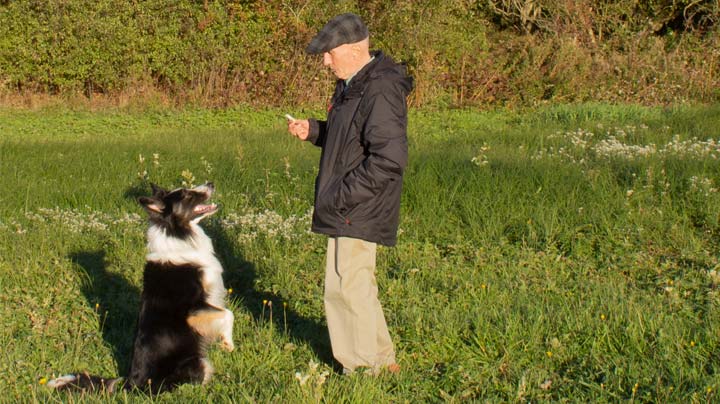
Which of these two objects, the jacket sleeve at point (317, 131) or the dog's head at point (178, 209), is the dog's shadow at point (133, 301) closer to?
the dog's head at point (178, 209)

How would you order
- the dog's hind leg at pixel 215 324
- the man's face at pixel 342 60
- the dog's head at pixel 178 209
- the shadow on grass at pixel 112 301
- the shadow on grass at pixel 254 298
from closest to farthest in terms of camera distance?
the man's face at pixel 342 60 < the dog's hind leg at pixel 215 324 < the dog's head at pixel 178 209 < the shadow on grass at pixel 254 298 < the shadow on grass at pixel 112 301

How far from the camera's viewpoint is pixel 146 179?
888 cm

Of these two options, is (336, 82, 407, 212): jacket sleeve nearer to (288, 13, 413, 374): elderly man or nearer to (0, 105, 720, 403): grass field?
(288, 13, 413, 374): elderly man

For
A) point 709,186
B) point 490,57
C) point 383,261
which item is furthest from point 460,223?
point 490,57

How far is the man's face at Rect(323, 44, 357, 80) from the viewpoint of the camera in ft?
13.2

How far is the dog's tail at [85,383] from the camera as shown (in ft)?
14.0

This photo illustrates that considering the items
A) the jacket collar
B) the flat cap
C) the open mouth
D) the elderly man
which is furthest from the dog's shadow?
the flat cap

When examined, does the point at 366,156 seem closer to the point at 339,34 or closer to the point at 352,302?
the point at 339,34

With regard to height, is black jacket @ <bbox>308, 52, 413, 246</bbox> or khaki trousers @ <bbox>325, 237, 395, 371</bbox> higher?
black jacket @ <bbox>308, 52, 413, 246</bbox>

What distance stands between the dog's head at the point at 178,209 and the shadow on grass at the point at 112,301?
34.0 inches

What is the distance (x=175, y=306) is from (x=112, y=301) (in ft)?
4.81

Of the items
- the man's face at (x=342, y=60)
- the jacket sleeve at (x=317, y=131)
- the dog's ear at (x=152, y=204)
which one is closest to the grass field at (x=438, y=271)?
the dog's ear at (x=152, y=204)

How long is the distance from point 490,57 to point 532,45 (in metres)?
0.89

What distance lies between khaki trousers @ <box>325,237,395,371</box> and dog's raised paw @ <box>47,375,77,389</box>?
137cm
